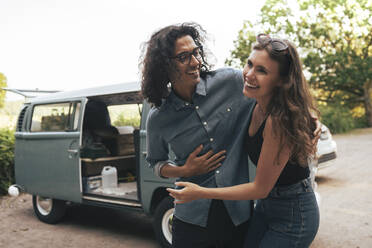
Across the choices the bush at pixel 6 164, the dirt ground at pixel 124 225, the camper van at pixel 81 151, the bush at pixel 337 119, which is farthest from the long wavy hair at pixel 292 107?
the bush at pixel 337 119

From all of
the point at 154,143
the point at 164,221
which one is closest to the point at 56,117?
the point at 164,221

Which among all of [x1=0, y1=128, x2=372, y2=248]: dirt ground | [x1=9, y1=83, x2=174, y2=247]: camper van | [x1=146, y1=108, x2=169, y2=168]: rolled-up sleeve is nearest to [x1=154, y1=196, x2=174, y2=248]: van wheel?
[x1=9, y1=83, x2=174, y2=247]: camper van

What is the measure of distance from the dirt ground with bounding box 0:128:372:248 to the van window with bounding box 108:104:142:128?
5.41ft

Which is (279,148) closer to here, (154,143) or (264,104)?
(264,104)

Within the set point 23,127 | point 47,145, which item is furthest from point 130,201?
point 23,127

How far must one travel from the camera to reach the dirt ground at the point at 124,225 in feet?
16.7

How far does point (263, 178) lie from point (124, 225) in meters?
4.91

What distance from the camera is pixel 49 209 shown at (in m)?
6.44

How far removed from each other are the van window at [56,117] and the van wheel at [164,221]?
2020mm

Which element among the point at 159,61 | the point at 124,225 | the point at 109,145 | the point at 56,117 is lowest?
the point at 124,225

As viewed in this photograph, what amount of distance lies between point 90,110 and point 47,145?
0.86m

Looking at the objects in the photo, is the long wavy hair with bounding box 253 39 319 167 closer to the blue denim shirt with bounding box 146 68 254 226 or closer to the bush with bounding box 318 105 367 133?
the blue denim shirt with bounding box 146 68 254 226

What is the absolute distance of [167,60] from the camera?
6.66ft

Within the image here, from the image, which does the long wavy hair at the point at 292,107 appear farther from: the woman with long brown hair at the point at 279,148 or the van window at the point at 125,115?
the van window at the point at 125,115
